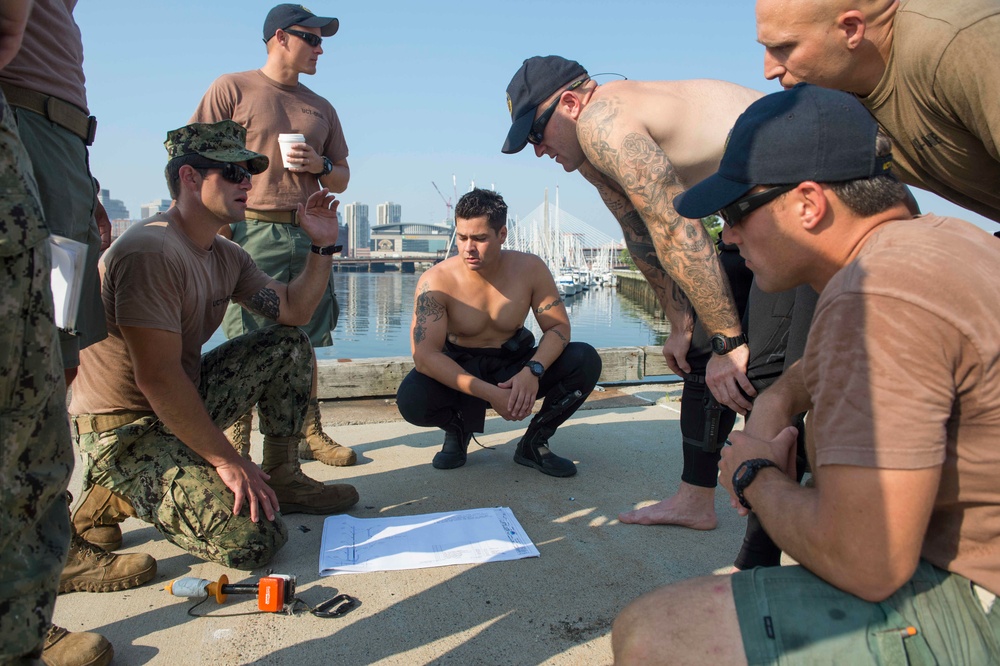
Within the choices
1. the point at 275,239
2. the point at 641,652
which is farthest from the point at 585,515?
the point at 275,239

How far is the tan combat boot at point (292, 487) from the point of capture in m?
2.93

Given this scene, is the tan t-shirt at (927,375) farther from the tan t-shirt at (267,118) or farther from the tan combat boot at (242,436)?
the tan t-shirt at (267,118)

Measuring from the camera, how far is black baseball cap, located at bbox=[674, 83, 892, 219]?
1308mm

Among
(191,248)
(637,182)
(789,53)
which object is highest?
(789,53)

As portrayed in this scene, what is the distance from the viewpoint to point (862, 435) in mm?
1104

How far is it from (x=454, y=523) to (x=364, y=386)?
229 centimetres

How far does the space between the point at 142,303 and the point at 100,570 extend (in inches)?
33.3

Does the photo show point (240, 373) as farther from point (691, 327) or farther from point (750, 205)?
point (750, 205)

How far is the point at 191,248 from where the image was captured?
2.68 metres

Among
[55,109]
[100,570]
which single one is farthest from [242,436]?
[55,109]

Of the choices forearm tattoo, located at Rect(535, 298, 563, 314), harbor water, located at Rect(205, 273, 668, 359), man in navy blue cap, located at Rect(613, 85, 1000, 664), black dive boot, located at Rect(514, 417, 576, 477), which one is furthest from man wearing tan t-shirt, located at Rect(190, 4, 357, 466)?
harbor water, located at Rect(205, 273, 668, 359)

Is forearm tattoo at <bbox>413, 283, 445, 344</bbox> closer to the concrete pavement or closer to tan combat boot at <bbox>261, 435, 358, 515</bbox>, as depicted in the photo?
the concrete pavement

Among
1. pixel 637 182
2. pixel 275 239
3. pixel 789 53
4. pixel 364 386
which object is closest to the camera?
pixel 789 53

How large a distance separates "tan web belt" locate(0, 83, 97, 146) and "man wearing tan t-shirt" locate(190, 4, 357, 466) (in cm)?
147
